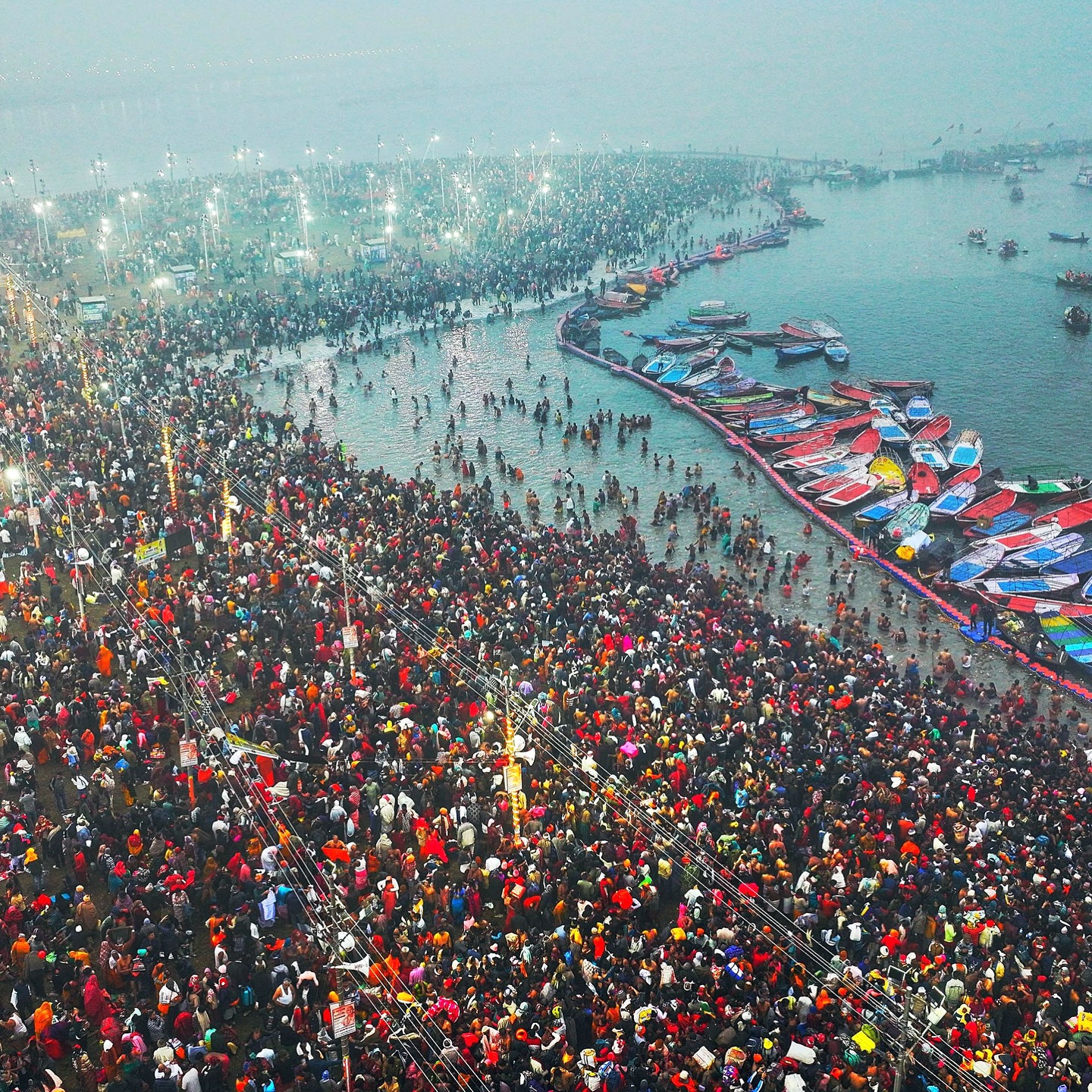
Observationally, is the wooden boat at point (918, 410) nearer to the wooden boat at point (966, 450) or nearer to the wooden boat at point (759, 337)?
the wooden boat at point (966, 450)

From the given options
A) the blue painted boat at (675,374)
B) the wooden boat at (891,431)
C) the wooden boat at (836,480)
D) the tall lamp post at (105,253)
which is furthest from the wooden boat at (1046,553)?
the tall lamp post at (105,253)

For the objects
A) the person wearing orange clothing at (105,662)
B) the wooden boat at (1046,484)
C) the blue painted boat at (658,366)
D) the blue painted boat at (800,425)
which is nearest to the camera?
the person wearing orange clothing at (105,662)

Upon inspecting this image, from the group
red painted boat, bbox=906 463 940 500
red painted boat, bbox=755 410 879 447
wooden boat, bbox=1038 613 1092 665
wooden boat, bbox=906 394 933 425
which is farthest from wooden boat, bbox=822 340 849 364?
wooden boat, bbox=1038 613 1092 665

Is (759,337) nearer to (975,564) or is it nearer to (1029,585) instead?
(975,564)

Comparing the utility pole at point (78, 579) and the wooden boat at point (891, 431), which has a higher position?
the wooden boat at point (891, 431)

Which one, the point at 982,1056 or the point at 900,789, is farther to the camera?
the point at 900,789

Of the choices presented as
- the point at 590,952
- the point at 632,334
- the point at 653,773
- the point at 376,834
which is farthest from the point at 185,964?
the point at 632,334

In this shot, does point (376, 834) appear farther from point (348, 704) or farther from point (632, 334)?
point (632, 334)
